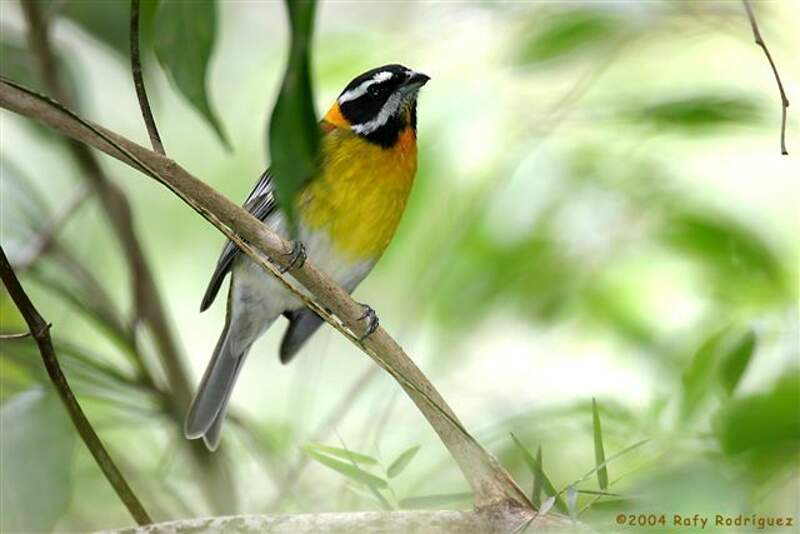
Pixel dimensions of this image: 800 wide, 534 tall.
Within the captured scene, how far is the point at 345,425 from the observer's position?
3396mm

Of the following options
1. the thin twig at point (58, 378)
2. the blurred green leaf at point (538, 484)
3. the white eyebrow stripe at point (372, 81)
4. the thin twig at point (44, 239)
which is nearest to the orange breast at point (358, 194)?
the white eyebrow stripe at point (372, 81)

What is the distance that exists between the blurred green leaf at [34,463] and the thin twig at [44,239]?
0.66 m

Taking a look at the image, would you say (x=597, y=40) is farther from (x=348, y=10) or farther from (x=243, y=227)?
(x=348, y=10)

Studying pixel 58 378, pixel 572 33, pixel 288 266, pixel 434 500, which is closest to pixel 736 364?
pixel 434 500

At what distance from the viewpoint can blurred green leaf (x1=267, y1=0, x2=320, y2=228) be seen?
91 cm

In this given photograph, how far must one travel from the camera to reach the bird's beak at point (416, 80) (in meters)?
2.78

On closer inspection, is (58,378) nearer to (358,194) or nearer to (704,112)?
(704,112)

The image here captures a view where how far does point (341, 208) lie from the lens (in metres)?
2.78

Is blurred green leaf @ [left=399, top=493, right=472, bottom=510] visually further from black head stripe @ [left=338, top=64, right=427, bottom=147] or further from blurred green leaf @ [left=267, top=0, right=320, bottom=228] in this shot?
black head stripe @ [left=338, top=64, right=427, bottom=147]

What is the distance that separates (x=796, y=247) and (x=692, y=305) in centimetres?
25

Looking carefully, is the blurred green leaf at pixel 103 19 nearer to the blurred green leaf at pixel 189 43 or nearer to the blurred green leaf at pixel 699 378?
the blurred green leaf at pixel 189 43

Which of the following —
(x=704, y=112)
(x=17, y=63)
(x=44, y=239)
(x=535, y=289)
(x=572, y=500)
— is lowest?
(x=535, y=289)

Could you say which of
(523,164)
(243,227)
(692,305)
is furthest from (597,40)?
(243,227)

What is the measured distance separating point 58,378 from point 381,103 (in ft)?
5.05
